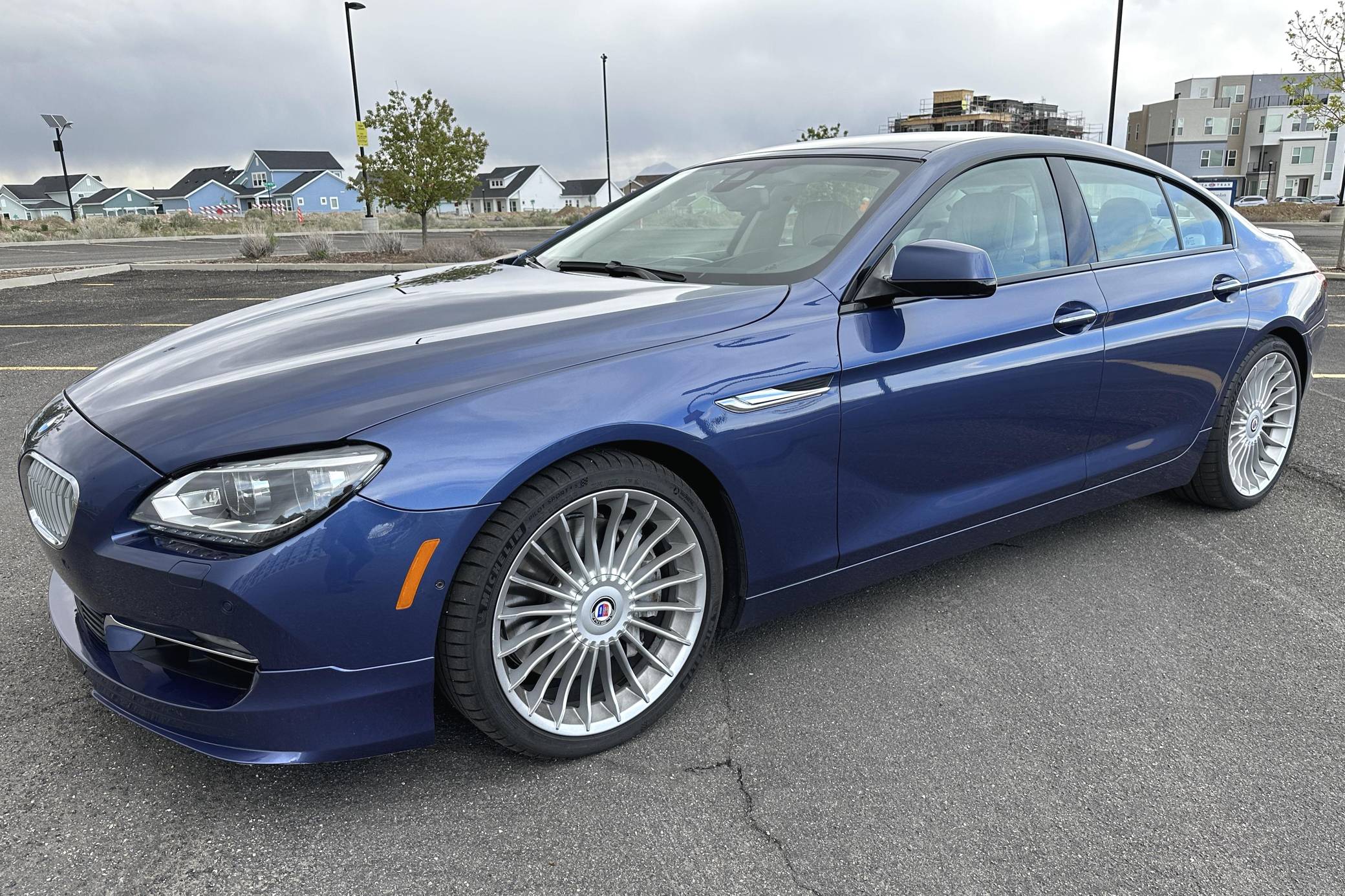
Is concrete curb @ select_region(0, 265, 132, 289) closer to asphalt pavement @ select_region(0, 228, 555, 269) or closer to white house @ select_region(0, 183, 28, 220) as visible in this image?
asphalt pavement @ select_region(0, 228, 555, 269)

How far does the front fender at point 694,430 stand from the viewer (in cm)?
206

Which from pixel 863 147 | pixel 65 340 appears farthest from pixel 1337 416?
pixel 65 340

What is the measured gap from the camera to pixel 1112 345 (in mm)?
3322

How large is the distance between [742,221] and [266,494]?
1908 millimetres

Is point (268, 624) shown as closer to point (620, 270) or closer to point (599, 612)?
point (599, 612)

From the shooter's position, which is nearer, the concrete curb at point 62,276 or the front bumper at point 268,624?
the front bumper at point 268,624

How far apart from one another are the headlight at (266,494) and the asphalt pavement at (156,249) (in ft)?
54.2

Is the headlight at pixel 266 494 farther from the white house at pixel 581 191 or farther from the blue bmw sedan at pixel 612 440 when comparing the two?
the white house at pixel 581 191

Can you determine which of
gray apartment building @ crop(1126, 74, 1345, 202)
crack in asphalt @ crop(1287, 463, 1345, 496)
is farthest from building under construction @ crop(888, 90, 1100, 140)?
crack in asphalt @ crop(1287, 463, 1345, 496)

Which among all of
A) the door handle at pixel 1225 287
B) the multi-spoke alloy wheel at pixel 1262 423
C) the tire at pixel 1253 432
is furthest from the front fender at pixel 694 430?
the multi-spoke alloy wheel at pixel 1262 423

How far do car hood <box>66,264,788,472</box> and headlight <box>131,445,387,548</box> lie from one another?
4 cm

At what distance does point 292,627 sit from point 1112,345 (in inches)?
108

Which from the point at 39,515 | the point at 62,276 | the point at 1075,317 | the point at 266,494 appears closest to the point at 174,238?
the point at 62,276

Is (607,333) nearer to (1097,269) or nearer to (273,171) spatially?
(1097,269)
